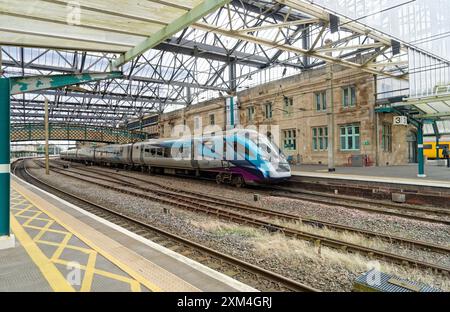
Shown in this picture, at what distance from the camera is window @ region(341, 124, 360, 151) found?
20328 mm

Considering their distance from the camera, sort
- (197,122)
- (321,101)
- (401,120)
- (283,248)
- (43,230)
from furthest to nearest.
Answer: (197,122) < (321,101) < (401,120) < (283,248) < (43,230)

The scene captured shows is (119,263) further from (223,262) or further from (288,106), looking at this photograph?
(288,106)

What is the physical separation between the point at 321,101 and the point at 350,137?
11.9ft

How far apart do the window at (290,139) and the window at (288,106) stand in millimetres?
1602

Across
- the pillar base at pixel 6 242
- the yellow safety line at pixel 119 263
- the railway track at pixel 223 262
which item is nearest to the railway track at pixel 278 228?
the railway track at pixel 223 262

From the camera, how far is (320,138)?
22.4m

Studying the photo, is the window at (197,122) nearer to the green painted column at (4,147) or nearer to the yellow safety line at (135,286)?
the green painted column at (4,147)

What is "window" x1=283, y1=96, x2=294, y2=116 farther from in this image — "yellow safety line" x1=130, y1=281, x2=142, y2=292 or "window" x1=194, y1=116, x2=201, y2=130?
"yellow safety line" x1=130, y1=281, x2=142, y2=292

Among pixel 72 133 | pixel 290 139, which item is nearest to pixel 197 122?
pixel 290 139

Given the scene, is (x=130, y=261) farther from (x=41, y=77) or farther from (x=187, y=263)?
(x=41, y=77)

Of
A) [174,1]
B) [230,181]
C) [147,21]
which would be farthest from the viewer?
[230,181]
